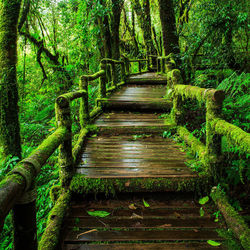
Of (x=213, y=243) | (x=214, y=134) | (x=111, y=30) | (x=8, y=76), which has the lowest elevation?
(x=213, y=243)

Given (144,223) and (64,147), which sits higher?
(64,147)

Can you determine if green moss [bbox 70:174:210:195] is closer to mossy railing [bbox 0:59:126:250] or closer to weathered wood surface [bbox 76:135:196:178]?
weathered wood surface [bbox 76:135:196:178]

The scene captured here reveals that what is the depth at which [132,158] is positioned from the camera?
3398 mm

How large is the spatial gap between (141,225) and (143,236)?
146 millimetres

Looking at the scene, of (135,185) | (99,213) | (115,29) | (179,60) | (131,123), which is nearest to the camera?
(99,213)

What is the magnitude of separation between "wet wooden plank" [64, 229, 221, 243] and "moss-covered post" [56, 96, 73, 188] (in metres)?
0.77

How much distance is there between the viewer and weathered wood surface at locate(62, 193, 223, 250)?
2.02 metres

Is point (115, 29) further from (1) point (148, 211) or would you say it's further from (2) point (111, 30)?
(1) point (148, 211)

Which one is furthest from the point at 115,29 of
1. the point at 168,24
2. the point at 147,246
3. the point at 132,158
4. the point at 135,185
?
the point at 147,246

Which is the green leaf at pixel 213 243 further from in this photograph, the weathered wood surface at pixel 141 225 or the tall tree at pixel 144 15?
the tall tree at pixel 144 15

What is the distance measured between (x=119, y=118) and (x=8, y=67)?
2.72 metres

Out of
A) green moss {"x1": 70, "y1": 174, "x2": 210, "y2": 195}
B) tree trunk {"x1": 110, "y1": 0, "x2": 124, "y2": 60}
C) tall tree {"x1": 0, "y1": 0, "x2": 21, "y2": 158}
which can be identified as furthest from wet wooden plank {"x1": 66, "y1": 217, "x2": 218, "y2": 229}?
tree trunk {"x1": 110, "y1": 0, "x2": 124, "y2": 60}

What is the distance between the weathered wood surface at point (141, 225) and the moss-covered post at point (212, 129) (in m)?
0.65

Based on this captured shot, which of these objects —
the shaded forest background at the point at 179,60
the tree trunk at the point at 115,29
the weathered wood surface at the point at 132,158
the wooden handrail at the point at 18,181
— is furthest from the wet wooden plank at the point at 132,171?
the tree trunk at the point at 115,29
